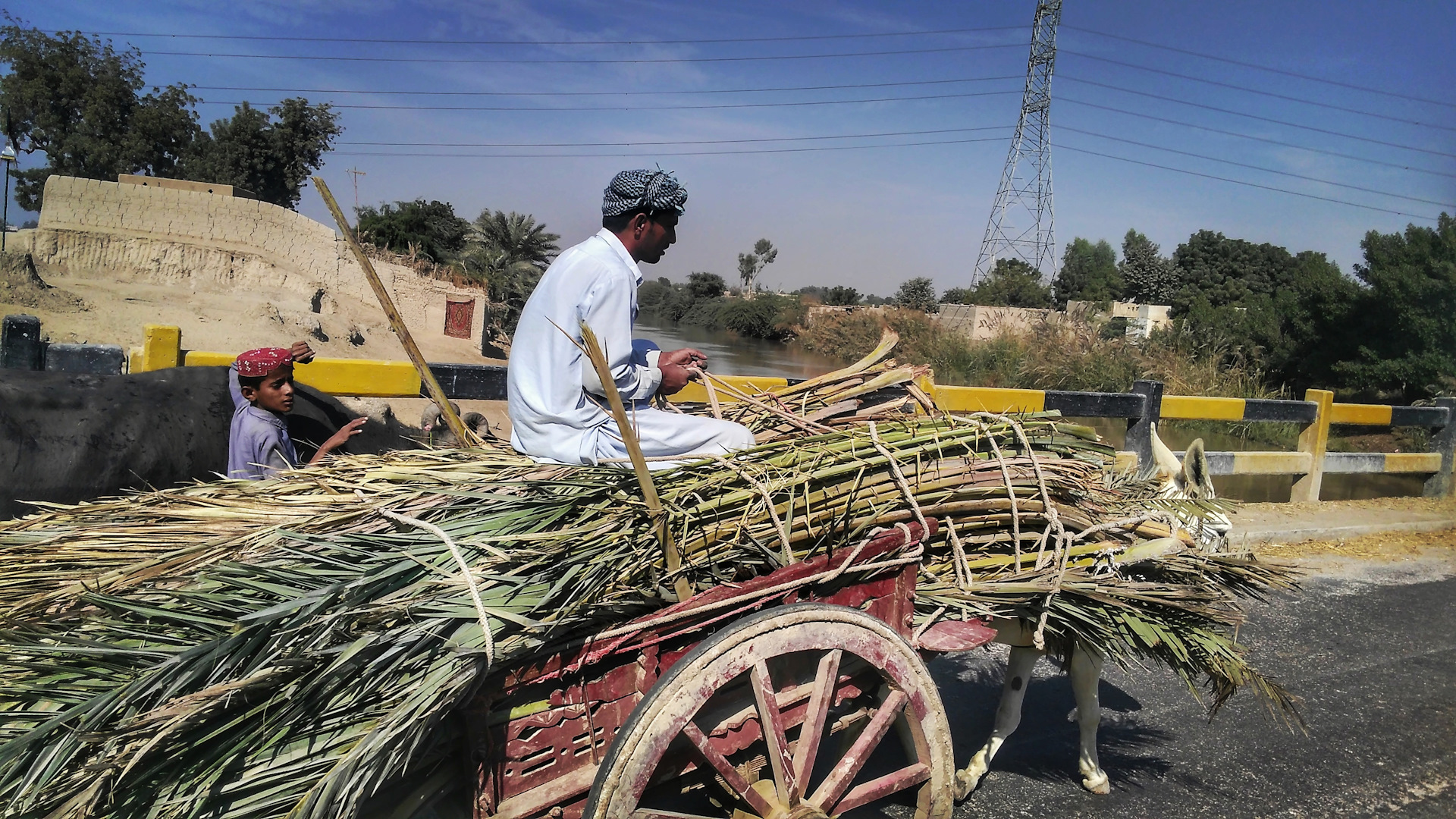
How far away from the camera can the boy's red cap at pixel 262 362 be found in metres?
3.17

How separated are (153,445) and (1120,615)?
Answer: 3.59m

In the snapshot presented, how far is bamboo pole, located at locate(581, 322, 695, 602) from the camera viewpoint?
1845 millimetres

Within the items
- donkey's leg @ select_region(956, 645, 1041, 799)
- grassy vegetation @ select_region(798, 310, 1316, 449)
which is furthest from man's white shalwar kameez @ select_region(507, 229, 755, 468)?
grassy vegetation @ select_region(798, 310, 1316, 449)

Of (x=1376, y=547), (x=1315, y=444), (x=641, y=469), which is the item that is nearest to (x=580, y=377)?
(x=641, y=469)

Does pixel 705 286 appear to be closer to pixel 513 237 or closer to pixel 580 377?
pixel 513 237

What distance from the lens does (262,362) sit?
3174 mm

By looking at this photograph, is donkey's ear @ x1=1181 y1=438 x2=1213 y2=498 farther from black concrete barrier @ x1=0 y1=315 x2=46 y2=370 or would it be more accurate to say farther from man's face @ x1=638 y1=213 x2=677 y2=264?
black concrete barrier @ x1=0 y1=315 x2=46 y2=370

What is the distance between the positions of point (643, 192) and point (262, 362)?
5.48 feet

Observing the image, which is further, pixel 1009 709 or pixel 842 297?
pixel 842 297

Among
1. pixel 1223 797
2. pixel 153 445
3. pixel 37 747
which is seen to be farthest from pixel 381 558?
pixel 1223 797

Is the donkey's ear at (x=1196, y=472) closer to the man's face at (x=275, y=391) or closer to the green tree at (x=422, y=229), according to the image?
the man's face at (x=275, y=391)

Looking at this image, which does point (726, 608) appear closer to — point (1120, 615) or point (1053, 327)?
point (1120, 615)

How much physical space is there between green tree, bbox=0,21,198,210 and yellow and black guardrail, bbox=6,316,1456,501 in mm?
37504

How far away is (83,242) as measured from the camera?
74.1ft
